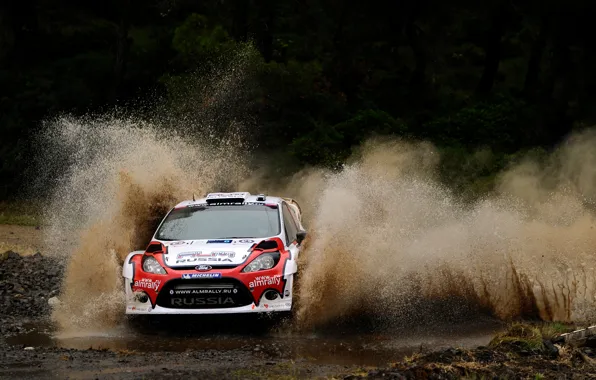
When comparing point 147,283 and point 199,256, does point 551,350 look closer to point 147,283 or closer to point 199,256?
point 199,256

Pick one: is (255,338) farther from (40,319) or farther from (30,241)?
(30,241)

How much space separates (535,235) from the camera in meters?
15.4

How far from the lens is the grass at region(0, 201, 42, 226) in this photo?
2897 cm

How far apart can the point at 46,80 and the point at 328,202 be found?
875 inches

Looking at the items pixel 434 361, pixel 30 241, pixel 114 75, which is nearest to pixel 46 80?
pixel 114 75

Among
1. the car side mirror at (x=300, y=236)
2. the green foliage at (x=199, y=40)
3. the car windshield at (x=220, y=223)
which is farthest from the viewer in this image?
the green foliage at (x=199, y=40)

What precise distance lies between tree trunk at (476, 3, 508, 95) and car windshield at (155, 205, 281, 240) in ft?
80.5

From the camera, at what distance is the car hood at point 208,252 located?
38.7 feet

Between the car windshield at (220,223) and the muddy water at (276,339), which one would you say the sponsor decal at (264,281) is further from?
the car windshield at (220,223)

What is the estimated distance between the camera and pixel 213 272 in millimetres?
11617

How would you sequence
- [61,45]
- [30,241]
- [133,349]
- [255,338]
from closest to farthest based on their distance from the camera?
[133,349] → [255,338] → [30,241] → [61,45]

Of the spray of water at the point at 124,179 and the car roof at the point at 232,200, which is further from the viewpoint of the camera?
the car roof at the point at 232,200

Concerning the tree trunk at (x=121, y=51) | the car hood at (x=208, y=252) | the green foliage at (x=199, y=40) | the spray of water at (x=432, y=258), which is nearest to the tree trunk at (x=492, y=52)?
the green foliage at (x=199, y=40)

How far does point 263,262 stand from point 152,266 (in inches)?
52.3
